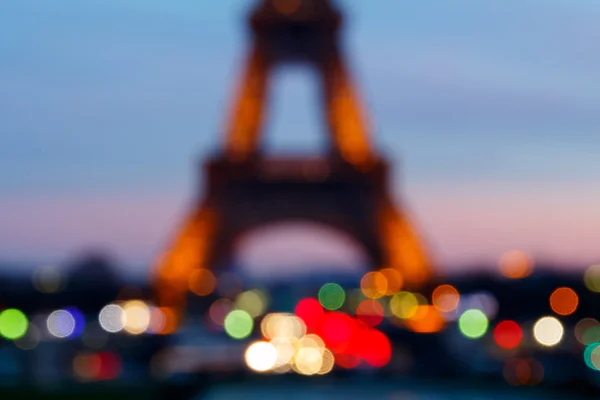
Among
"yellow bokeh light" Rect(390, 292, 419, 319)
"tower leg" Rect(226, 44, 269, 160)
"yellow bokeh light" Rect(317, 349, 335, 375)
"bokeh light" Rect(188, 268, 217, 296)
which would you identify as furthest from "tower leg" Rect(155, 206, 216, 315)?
"yellow bokeh light" Rect(317, 349, 335, 375)

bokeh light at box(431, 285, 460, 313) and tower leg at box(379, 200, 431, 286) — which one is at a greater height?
bokeh light at box(431, 285, 460, 313)

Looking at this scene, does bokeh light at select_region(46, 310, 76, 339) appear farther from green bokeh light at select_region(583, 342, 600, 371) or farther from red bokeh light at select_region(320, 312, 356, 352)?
green bokeh light at select_region(583, 342, 600, 371)

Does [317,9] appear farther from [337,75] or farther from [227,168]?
[227,168]

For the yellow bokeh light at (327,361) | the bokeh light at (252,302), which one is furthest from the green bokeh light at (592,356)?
the bokeh light at (252,302)

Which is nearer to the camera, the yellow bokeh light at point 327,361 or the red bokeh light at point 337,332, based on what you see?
the yellow bokeh light at point 327,361

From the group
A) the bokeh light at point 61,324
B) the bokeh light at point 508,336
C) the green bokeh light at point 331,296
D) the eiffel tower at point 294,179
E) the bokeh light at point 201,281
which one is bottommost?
the bokeh light at point 508,336

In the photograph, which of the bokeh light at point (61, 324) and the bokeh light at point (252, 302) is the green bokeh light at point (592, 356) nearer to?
the bokeh light at point (61, 324)

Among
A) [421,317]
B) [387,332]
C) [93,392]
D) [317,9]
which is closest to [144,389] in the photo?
[93,392]
